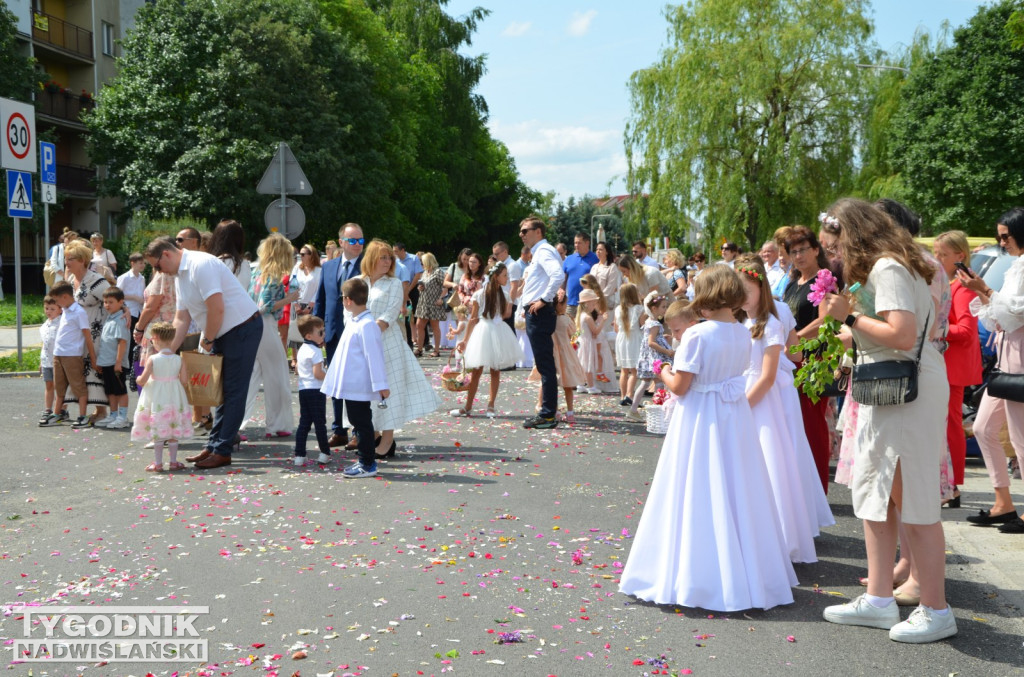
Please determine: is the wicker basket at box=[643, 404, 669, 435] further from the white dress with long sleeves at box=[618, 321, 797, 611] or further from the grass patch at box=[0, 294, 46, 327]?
the grass patch at box=[0, 294, 46, 327]

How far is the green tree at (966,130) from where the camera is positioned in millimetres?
35625

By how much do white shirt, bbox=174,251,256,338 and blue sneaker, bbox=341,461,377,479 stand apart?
1.75 meters

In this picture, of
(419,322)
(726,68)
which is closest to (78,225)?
(726,68)

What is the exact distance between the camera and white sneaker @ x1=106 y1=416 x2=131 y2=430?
37.5 ft

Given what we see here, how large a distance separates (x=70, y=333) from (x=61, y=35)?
41.4 metres

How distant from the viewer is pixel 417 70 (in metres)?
51.4

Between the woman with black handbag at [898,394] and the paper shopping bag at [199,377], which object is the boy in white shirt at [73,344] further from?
the woman with black handbag at [898,394]

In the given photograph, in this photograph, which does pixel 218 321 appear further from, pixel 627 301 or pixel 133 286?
pixel 627 301

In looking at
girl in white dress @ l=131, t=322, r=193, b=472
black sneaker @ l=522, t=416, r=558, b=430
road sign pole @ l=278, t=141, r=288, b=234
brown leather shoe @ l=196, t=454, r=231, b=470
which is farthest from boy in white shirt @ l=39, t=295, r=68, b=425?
black sneaker @ l=522, t=416, r=558, b=430

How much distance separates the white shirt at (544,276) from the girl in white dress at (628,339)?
253 centimetres

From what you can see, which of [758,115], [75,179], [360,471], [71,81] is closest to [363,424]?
[360,471]

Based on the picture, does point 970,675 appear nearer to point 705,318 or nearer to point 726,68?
point 705,318

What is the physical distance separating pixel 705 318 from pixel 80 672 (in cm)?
347

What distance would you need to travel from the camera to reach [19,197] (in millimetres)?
16516
